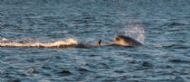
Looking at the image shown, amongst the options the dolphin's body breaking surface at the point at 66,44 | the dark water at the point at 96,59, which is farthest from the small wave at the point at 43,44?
the dark water at the point at 96,59

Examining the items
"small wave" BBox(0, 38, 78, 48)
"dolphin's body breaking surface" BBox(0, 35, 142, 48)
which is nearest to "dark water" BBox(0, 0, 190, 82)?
Result: "dolphin's body breaking surface" BBox(0, 35, 142, 48)

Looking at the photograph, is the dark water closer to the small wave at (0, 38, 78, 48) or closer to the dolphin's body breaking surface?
the dolphin's body breaking surface

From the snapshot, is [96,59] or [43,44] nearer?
[96,59]

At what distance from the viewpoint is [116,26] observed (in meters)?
62.0

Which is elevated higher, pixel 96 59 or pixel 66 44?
pixel 96 59

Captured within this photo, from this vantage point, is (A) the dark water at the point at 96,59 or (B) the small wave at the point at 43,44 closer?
(A) the dark water at the point at 96,59

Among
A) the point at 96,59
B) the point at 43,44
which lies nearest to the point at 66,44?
the point at 43,44

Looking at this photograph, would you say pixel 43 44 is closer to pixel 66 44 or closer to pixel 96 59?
pixel 66 44

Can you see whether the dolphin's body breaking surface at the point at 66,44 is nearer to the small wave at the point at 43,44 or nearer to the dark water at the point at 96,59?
the small wave at the point at 43,44

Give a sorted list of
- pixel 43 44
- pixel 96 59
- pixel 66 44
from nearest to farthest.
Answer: pixel 96 59
pixel 66 44
pixel 43 44

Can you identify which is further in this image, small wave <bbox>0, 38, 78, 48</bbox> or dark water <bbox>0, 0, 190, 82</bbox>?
small wave <bbox>0, 38, 78, 48</bbox>

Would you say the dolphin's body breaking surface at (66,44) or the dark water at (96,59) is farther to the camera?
the dolphin's body breaking surface at (66,44)

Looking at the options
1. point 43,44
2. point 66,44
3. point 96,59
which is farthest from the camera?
point 43,44

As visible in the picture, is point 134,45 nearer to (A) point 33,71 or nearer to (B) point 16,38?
(B) point 16,38
